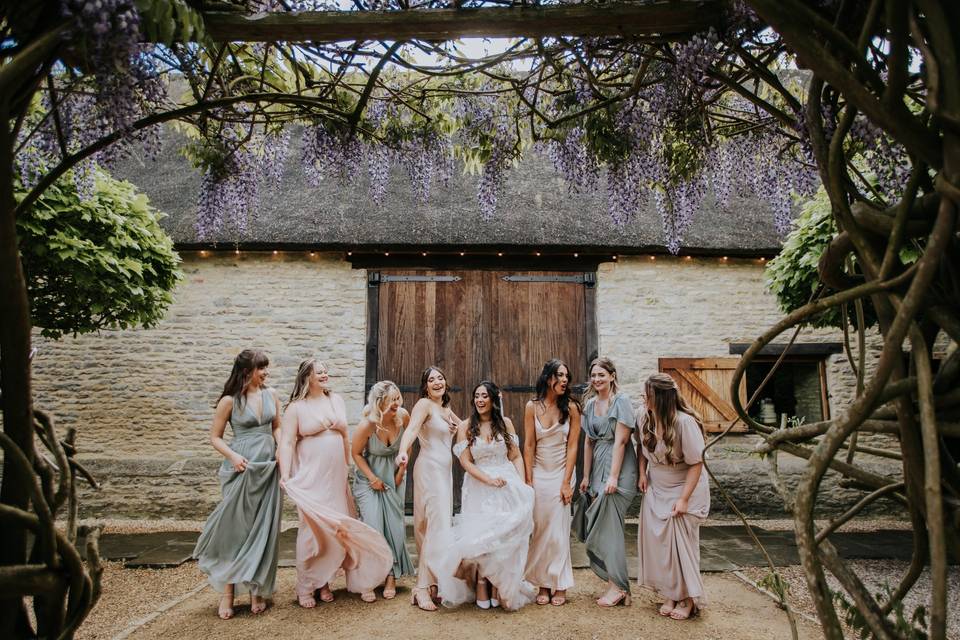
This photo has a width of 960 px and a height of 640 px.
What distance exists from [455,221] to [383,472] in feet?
14.3

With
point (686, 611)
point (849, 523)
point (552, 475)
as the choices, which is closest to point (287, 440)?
point (552, 475)

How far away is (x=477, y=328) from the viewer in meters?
7.95

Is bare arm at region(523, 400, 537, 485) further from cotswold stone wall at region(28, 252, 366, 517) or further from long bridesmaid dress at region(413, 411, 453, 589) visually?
cotswold stone wall at region(28, 252, 366, 517)

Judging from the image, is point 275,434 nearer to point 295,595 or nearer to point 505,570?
point 295,595

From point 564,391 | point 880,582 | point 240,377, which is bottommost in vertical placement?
point 880,582

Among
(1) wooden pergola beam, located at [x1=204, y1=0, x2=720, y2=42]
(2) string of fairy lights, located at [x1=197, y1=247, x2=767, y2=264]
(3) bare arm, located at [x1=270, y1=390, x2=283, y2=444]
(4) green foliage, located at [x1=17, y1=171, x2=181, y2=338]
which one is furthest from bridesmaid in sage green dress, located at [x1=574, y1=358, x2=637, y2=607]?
(4) green foliage, located at [x1=17, y1=171, x2=181, y2=338]

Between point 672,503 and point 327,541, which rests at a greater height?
point 672,503

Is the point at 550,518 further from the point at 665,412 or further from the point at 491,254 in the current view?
the point at 491,254

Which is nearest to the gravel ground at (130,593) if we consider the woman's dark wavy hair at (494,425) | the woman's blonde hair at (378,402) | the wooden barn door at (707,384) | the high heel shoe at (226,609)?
the high heel shoe at (226,609)

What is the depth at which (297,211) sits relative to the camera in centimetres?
829

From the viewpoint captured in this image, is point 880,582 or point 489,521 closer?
point 489,521

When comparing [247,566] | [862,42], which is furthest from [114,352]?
[862,42]

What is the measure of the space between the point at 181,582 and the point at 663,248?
669 centimetres

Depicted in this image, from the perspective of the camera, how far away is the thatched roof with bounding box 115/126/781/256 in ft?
25.7
